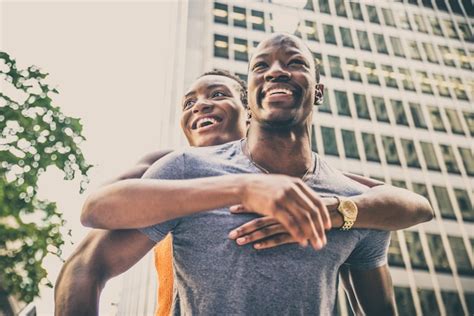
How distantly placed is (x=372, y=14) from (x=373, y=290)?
44.4 meters

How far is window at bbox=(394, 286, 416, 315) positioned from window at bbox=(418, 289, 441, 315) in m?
0.72

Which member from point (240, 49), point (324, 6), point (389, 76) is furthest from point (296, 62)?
point (324, 6)

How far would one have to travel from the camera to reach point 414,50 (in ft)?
126

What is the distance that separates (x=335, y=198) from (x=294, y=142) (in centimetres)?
39

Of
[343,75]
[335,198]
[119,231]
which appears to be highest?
[343,75]

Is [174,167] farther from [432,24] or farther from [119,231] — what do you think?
[432,24]

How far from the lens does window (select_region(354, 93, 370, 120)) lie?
33.8 metres

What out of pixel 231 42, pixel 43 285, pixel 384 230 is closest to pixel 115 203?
pixel 384 230

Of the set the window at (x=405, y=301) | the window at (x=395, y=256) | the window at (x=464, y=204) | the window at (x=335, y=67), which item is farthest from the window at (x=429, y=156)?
the window at (x=405, y=301)

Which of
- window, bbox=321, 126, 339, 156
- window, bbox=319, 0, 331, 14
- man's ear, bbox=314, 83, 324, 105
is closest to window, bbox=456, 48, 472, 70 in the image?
window, bbox=319, 0, 331, 14

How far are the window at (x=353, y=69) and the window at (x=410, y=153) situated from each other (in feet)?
24.6

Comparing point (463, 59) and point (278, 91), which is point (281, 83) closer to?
point (278, 91)

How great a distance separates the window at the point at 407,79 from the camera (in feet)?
119

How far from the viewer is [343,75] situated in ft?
118
